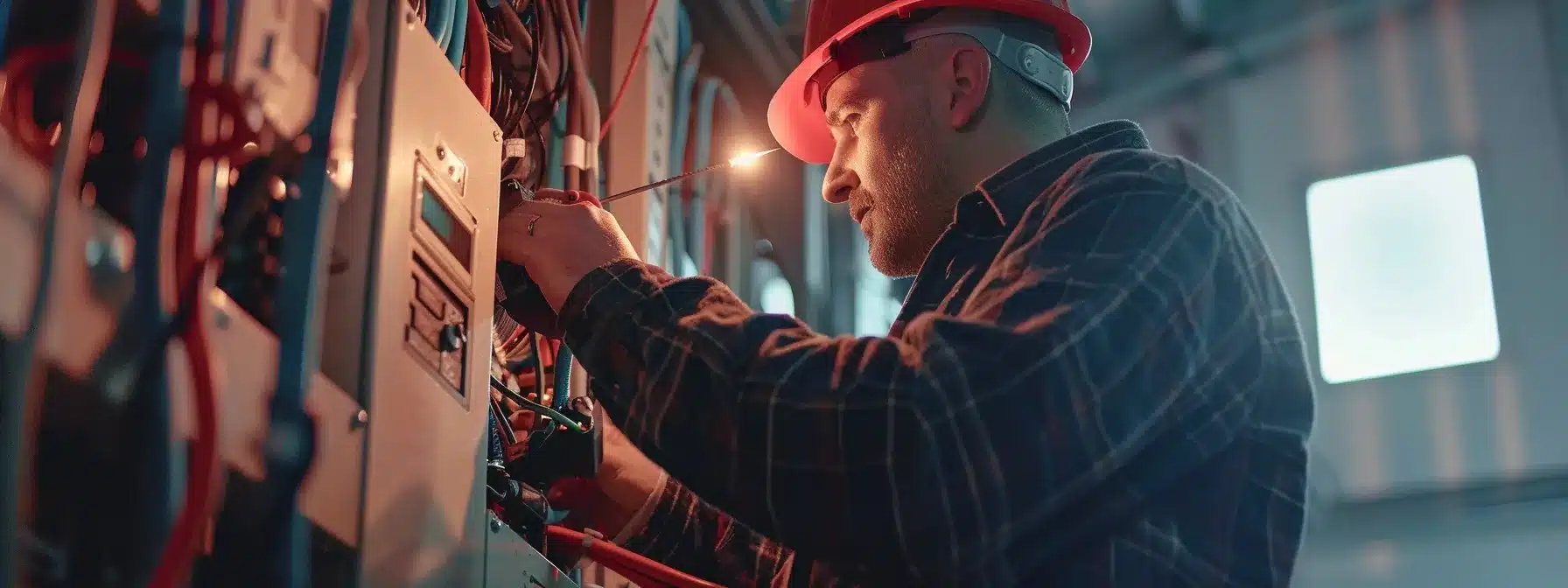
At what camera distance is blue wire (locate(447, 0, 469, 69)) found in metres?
1.12

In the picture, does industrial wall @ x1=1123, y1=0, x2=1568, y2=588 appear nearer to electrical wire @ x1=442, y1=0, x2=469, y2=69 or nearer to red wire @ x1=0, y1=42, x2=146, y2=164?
electrical wire @ x1=442, y1=0, x2=469, y2=69

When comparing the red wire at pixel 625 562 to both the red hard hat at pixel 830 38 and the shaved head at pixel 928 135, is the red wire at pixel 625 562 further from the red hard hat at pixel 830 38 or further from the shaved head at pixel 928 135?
the red hard hat at pixel 830 38

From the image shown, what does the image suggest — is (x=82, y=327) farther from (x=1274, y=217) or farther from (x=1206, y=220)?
(x=1274, y=217)

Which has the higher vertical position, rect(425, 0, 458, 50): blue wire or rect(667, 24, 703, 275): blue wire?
rect(667, 24, 703, 275): blue wire

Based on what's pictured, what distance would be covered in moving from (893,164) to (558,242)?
370 mm

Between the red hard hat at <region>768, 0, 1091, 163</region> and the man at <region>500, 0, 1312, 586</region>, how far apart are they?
0.27 meters

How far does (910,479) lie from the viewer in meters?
0.81

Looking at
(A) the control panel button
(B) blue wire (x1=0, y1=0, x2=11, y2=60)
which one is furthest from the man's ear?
(B) blue wire (x1=0, y1=0, x2=11, y2=60)

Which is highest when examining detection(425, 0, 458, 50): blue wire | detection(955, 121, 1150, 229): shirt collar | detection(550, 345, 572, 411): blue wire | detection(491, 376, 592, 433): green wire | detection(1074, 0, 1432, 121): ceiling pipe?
detection(1074, 0, 1432, 121): ceiling pipe

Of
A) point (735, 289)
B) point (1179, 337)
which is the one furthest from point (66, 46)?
point (735, 289)

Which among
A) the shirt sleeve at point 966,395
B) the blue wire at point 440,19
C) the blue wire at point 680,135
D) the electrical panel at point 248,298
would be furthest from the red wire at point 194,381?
the blue wire at point 680,135

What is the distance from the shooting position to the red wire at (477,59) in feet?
4.02

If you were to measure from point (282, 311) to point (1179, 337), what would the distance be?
510 millimetres

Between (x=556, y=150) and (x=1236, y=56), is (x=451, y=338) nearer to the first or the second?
(x=556, y=150)
